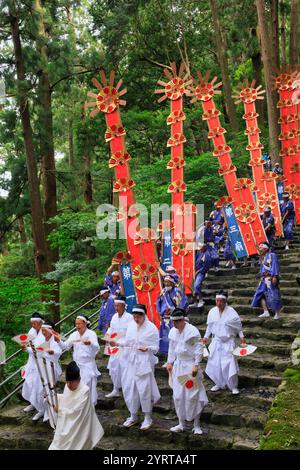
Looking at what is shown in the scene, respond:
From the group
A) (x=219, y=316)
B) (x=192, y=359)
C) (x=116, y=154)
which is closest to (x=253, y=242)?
(x=116, y=154)

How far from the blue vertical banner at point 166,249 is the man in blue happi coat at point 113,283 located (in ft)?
4.63

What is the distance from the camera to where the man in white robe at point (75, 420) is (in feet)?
16.6

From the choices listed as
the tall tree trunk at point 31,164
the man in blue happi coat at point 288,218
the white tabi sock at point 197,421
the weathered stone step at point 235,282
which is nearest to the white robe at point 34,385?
the white tabi sock at point 197,421

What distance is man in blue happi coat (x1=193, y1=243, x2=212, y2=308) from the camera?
36.1ft

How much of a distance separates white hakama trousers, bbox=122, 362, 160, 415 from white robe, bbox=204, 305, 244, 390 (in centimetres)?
98

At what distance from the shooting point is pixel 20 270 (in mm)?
20984

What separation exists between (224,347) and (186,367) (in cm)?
95

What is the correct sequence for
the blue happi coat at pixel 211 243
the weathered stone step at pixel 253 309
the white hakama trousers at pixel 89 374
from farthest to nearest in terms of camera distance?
the blue happi coat at pixel 211 243, the weathered stone step at pixel 253 309, the white hakama trousers at pixel 89 374

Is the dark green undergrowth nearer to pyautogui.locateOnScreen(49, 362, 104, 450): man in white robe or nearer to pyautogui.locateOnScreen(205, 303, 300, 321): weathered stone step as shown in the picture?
pyautogui.locateOnScreen(49, 362, 104, 450): man in white robe

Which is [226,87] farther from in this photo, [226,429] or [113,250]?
[226,429]

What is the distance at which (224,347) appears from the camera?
24.3ft

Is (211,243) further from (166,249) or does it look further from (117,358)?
(117,358)

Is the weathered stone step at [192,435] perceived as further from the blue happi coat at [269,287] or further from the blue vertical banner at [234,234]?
the blue vertical banner at [234,234]

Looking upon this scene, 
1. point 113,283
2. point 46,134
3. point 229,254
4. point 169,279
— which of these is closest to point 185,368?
point 169,279
